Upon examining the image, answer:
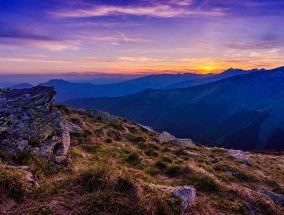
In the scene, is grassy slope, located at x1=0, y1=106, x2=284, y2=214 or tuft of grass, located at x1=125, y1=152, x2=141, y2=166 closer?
grassy slope, located at x1=0, y1=106, x2=284, y2=214

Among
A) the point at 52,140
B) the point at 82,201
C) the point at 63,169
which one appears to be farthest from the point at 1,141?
the point at 82,201

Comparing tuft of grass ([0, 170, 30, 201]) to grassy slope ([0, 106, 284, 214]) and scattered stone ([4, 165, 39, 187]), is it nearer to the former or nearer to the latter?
grassy slope ([0, 106, 284, 214])

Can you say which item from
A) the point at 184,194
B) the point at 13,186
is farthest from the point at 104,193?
the point at 184,194

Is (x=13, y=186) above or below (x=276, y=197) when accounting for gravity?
above

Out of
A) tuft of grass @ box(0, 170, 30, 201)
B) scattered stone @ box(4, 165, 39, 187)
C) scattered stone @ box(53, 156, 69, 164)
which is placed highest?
tuft of grass @ box(0, 170, 30, 201)

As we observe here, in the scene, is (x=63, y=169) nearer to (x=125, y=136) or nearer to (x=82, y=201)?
(x=82, y=201)

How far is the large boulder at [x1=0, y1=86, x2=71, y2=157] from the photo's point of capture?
14.5 metres

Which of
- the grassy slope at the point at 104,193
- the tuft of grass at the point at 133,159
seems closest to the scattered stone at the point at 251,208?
the grassy slope at the point at 104,193

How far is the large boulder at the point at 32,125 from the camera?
1452 centimetres

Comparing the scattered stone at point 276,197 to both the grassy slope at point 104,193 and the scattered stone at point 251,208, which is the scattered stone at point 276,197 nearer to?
the grassy slope at point 104,193

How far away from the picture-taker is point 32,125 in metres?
16.5

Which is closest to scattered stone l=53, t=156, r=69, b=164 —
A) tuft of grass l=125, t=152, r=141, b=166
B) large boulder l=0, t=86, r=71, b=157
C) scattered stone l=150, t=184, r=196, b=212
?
large boulder l=0, t=86, r=71, b=157

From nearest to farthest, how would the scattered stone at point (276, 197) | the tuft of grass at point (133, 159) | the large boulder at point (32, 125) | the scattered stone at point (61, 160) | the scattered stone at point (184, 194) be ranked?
1. the scattered stone at point (184, 194)
2. the scattered stone at point (61, 160)
3. the large boulder at point (32, 125)
4. the scattered stone at point (276, 197)
5. the tuft of grass at point (133, 159)

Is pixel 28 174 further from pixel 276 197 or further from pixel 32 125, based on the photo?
pixel 276 197
